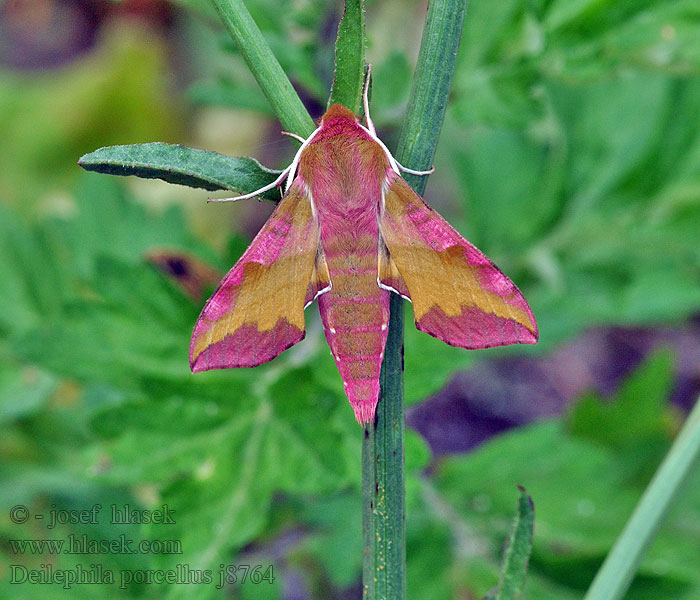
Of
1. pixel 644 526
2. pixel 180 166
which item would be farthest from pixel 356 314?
pixel 644 526

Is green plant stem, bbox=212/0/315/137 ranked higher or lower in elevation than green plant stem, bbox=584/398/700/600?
higher

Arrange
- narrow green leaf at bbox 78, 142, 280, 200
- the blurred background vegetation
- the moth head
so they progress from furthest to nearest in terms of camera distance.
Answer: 1. the blurred background vegetation
2. the moth head
3. narrow green leaf at bbox 78, 142, 280, 200

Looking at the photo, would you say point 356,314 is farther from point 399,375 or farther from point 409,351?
point 409,351

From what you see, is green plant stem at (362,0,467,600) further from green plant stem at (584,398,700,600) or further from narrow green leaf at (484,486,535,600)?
green plant stem at (584,398,700,600)

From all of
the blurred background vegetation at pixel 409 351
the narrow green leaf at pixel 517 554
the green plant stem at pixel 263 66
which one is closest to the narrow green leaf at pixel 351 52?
the green plant stem at pixel 263 66

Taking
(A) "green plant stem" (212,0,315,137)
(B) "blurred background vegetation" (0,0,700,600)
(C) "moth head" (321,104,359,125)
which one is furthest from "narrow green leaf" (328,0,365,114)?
(B) "blurred background vegetation" (0,0,700,600)

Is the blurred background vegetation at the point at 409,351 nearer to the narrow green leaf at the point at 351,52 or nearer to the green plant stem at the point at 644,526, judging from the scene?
the green plant stem at the point at 644,526
